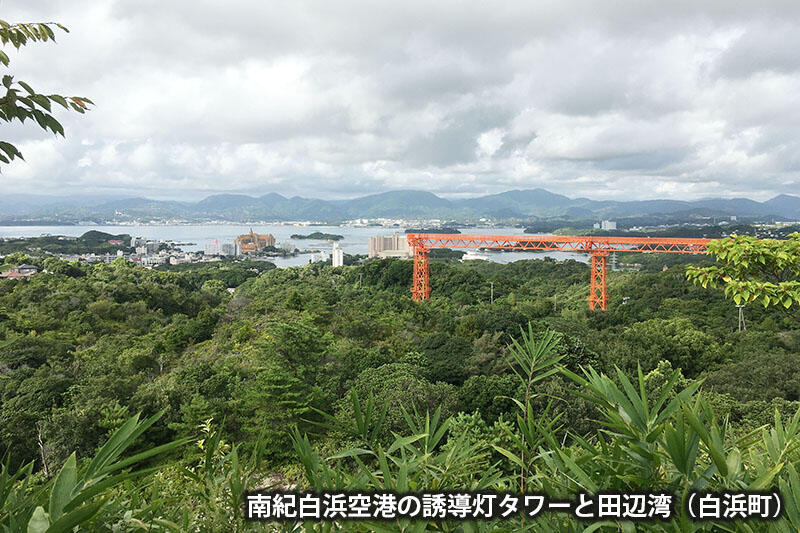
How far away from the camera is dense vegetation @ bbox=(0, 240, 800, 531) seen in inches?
32.6

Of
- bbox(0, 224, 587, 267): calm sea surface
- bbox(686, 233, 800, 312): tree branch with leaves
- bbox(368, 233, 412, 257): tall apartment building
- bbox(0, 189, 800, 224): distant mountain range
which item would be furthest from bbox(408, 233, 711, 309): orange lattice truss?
bbox(0, 189, 800, 224): distant mountain range

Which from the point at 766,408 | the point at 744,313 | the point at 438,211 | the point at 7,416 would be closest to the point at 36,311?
the point at 7,416

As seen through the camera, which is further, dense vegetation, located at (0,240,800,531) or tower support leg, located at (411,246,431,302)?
tower support leg, located at (411,246,431,302)

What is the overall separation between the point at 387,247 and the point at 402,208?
10603 cm

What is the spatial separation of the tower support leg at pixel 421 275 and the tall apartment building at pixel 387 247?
21.1 m

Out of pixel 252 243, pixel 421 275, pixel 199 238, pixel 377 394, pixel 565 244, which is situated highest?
pixel 199 238

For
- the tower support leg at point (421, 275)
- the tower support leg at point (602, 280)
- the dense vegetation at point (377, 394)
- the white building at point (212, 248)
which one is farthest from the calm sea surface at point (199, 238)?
the tower support leg at point (602, 280)

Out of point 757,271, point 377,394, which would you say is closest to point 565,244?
point 377,394

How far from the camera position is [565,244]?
1878 cm

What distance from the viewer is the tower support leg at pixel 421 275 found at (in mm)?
20703

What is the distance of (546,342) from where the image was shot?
3.90 ft

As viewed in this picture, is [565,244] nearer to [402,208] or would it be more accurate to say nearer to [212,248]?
[212,248]

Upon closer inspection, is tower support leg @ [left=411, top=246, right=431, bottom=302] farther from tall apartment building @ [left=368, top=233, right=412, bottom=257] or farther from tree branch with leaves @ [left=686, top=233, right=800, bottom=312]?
tall apartment building @ [left=368, top=233, right=412, bottom=257]

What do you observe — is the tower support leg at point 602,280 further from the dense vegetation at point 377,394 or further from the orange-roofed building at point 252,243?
the orange-roofed building at point 252,243
